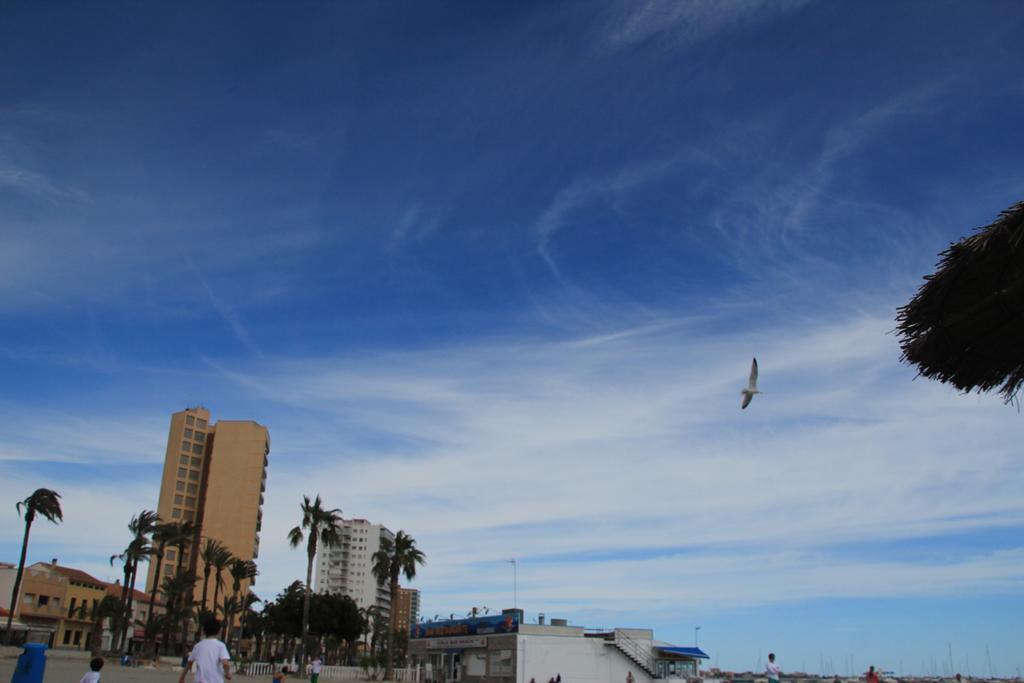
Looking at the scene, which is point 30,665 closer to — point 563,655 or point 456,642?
point 563,655

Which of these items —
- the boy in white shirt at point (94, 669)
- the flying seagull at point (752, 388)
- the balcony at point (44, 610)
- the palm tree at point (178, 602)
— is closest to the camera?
the boy in white shirt at point (94, 669)

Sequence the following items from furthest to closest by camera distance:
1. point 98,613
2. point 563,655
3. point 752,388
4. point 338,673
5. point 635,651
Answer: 1. point 98,613
2. point 338,673
3. point 635,651
4. point 563,655
5. point 752,388

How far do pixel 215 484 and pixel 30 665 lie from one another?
388ft

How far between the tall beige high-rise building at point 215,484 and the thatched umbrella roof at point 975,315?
126073mm

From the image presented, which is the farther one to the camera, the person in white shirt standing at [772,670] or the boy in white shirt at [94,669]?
the person in white shirt standing at [772,670]

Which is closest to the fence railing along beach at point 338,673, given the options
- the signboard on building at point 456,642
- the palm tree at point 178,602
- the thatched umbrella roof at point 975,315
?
the signboard on building at point 456,642

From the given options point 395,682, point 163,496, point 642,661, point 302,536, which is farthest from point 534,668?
point 163,496

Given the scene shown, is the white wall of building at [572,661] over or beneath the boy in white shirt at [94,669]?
beneath

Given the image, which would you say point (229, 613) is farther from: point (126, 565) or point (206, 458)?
point (206, 458)

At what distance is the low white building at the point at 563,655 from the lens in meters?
51.1

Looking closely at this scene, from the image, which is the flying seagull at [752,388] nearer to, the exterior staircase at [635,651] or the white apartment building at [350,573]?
the exterior staircase at [635,651]

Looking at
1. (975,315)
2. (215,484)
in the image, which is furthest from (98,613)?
(975,315)

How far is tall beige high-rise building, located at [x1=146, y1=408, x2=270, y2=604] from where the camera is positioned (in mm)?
124438

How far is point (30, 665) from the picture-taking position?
15.1m
